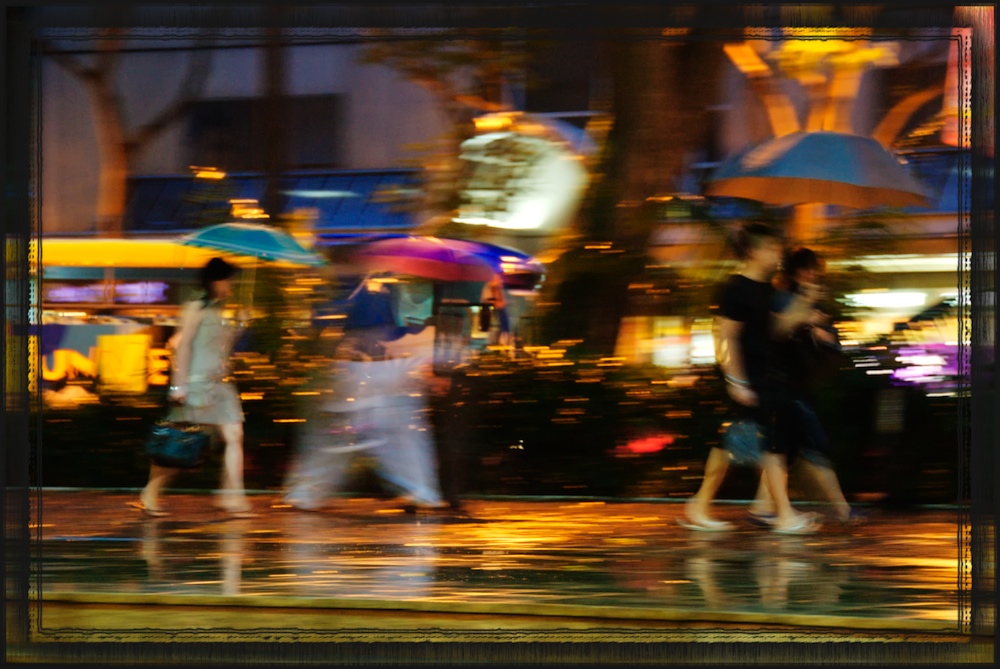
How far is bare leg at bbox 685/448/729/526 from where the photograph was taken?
25.8ft

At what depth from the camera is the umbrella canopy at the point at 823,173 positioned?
27.2 ft

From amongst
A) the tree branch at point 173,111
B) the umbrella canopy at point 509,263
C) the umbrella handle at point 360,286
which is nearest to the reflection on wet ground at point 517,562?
the umbrella handle at point 360,286

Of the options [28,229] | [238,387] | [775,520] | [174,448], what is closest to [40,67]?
[28,229]

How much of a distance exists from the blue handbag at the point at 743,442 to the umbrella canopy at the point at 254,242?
9.76 feet

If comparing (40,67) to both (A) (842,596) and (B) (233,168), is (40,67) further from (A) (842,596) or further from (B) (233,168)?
(A) (842,596)

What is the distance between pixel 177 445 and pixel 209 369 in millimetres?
490

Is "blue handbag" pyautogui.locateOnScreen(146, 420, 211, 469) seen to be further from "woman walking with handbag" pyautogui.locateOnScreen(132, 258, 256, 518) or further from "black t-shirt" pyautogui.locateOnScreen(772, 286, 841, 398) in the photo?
"black t-shirt" pyautogui.locateOnScreen(772, 286, 841, 398)

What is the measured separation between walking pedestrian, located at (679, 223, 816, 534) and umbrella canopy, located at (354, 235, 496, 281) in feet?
5.45

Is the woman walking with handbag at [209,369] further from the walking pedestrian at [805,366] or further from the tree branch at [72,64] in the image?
the walking pedestrian at [805,366]

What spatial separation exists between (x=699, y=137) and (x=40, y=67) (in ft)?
13.9

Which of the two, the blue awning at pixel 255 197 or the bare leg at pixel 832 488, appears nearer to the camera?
the bare leg at pixel 832 488

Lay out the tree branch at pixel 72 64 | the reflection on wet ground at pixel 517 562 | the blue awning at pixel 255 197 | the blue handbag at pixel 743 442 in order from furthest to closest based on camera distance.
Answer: the blue awning at pixel 255 197, the blue handbag at pixel 743 442, the tree branch at pixel 72 64, the reflection on wet ground at pixel 517 562
